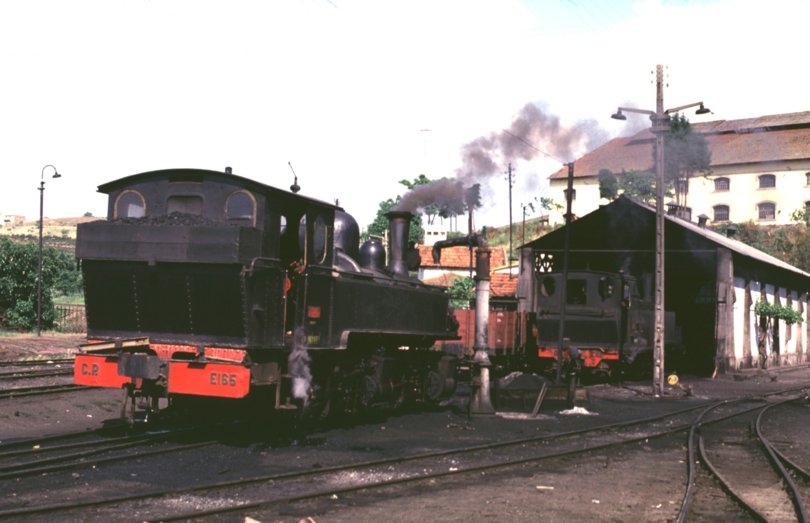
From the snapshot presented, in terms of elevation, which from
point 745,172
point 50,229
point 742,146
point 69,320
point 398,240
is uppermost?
point 742,146

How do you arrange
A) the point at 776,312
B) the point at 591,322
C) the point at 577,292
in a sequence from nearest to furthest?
the point at 591,322, the point at 577,292, the point at 776,312

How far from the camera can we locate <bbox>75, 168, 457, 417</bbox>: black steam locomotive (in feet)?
31.8

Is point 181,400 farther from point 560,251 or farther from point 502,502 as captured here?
point 560,251

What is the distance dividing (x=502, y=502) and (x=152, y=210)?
558 cm

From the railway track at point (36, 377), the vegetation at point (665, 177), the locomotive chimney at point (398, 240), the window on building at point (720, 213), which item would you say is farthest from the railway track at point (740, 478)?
the window on building at point (720, 213)

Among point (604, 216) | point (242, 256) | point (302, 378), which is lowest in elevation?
point (302, 378)

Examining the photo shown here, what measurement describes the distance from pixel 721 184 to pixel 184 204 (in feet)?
216

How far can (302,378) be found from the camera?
420 inches

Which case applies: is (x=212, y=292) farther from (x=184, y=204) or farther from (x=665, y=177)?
(x=665, y=177)

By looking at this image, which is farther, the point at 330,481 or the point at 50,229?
the point at 50,229

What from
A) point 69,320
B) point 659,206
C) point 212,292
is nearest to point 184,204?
point 212,292

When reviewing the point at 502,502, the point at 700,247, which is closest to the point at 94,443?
the point at 502,502

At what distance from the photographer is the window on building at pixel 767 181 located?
6650 cm

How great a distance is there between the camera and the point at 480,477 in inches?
361
